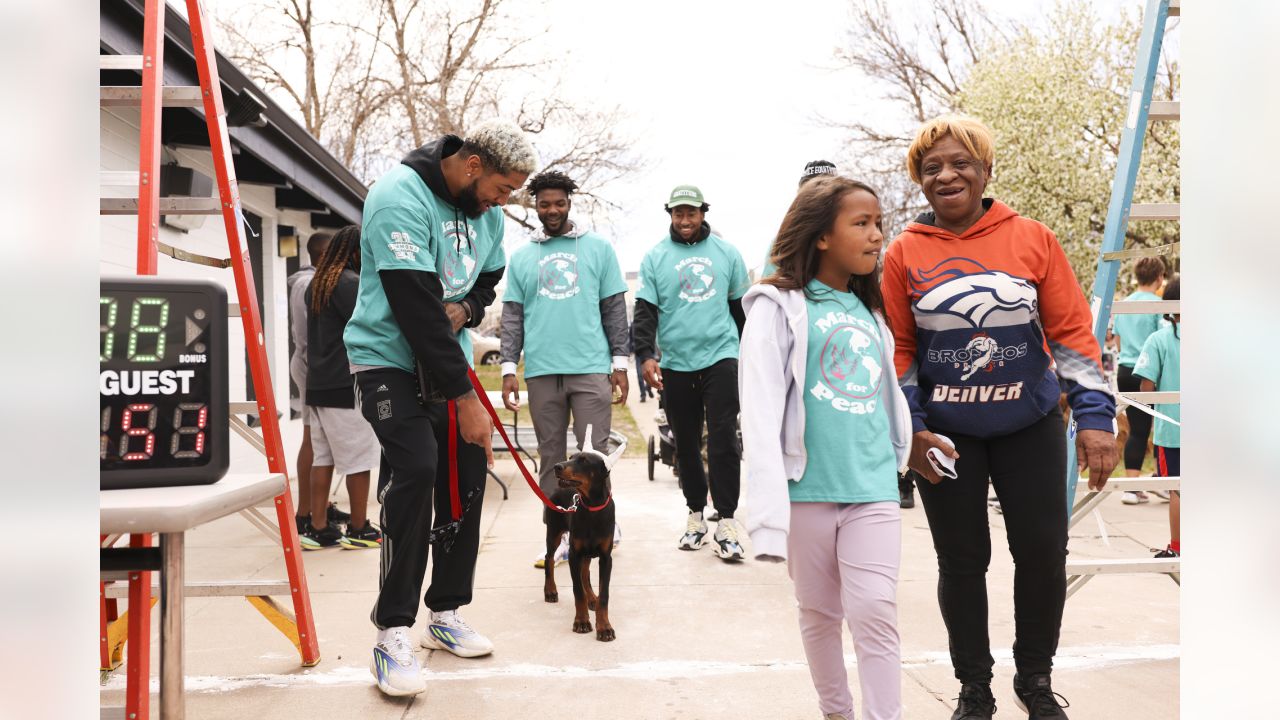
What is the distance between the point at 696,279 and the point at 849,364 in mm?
3339

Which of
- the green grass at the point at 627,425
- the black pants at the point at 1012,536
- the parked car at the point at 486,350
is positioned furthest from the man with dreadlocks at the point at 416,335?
the parked car at the point at 486,350

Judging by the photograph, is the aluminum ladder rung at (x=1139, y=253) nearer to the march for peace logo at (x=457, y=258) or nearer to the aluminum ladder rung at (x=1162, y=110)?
the aluminum ladder rung at (x=1162, y=110)

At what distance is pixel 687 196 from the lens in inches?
247

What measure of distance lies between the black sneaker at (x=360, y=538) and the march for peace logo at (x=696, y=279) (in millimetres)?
2742

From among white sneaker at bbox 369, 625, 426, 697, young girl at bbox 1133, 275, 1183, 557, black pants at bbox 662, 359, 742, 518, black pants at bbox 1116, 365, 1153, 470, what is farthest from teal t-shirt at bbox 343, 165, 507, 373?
black pants at bbox 1116, 365, 1153, 470

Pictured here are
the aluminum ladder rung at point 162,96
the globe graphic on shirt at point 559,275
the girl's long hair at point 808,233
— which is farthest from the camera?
the globe graphic on shirt at point 559,275

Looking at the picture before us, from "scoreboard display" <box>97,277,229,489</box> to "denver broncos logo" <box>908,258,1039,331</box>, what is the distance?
2208 mm

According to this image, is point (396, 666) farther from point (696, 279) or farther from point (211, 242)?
point (211, 242)

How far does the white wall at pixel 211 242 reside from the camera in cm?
711

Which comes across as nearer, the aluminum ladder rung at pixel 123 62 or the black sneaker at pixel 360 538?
the aluminum ladder rung at pixel 123 62

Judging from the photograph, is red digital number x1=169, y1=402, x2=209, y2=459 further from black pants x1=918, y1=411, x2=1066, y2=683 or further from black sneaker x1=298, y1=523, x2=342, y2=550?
black sneaker x1=298, y1=523, x2=342, y2=550

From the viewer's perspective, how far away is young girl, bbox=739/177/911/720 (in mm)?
2732

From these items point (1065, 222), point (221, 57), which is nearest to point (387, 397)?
point (221, 57)
